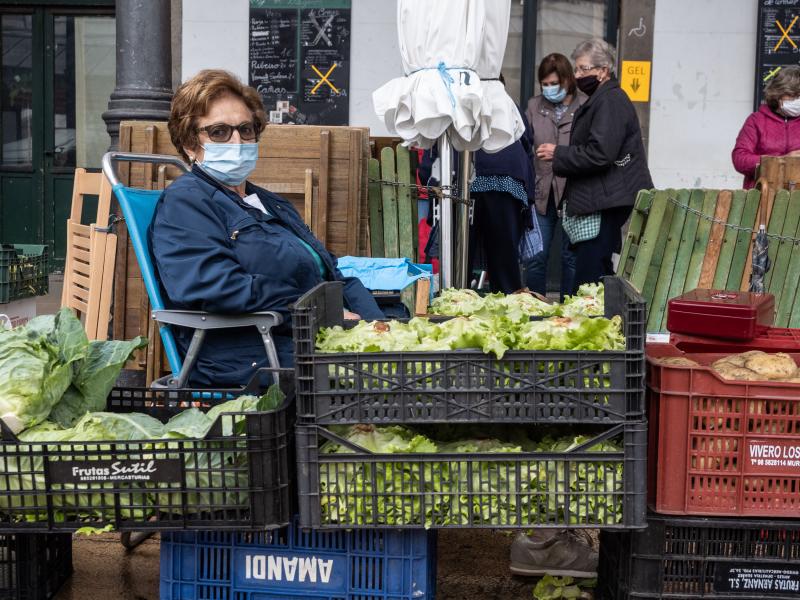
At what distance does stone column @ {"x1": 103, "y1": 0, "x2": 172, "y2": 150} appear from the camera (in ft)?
21.0

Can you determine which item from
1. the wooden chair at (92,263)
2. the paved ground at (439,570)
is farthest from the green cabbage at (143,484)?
the wooden chair at (92,263)

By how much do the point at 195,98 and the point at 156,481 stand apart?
1.61 metres

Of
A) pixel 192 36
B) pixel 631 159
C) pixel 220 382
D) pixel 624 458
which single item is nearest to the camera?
pixel 624 458

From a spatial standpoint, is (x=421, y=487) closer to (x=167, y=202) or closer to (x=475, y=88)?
(x=167, y=202)

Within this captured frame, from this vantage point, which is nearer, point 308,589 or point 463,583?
point 308,589

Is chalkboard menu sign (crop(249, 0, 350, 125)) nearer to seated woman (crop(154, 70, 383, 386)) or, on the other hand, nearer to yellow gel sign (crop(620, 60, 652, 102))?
yellow gel sign (crop(620, 60, 652, 102))

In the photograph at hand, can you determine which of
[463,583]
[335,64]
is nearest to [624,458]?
[463,583]

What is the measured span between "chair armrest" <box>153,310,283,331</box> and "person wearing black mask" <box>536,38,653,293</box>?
362 cm

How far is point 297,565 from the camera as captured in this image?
3023 mm

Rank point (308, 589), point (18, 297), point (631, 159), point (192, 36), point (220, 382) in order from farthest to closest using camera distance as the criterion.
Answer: point (192, 36) < point (631, 159) < point (18, 297) < point (220, 382) < point (308, 589)

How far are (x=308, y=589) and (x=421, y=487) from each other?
507mm

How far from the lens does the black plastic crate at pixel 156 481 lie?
2861 mm

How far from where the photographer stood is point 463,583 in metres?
3.81

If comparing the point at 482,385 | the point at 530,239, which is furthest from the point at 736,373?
the point at 530,239
